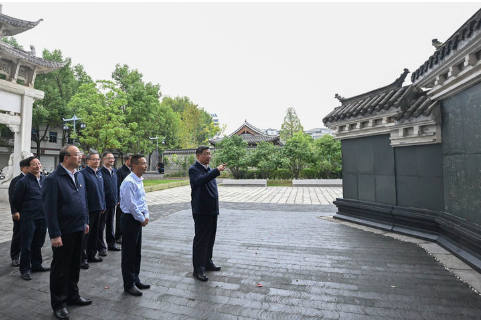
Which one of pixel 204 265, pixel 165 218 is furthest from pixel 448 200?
pixel 165 218

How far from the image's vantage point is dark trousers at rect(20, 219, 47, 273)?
361 centimetres

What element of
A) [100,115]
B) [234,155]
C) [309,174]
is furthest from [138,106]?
[309,174]

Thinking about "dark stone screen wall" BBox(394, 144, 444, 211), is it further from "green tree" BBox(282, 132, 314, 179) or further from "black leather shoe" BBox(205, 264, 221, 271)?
"green tree" BBox(282, 132, 314, 179)

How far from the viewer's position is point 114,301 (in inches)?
115

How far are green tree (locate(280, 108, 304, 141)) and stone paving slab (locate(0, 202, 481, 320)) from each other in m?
35.9

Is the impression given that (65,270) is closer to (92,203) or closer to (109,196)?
(92,203)

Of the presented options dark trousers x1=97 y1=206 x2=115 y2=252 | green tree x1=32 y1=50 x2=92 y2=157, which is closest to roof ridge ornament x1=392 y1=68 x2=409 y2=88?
dark trousers x1=97 y1=206 x2=115 y2=252

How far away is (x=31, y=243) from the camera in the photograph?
383cm

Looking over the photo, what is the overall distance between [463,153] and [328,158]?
1719 centimetres

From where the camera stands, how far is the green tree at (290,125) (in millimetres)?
40344

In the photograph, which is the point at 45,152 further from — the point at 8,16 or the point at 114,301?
the point at 114,301

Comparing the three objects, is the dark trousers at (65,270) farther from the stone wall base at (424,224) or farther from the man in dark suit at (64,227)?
the stone wall base at (424,224)

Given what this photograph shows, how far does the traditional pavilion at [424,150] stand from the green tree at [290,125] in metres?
33.1

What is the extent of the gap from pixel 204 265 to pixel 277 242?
1985 mm
